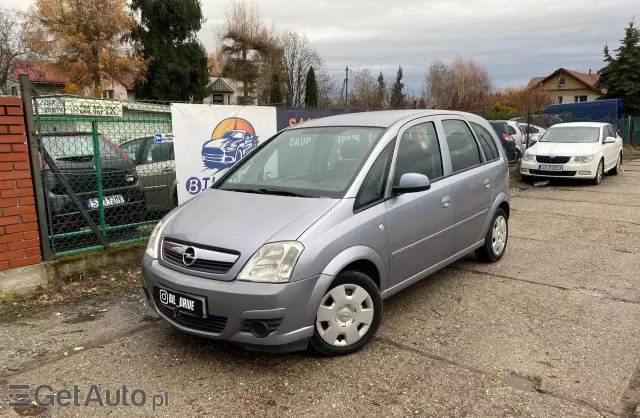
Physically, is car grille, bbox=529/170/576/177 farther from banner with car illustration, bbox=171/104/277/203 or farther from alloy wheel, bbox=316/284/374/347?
alloy wheel, bbox=316/284/374/347

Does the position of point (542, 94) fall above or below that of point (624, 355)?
above

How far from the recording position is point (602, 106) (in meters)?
25.6

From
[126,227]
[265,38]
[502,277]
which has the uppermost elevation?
[265,38]

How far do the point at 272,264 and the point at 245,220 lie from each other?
0.45m

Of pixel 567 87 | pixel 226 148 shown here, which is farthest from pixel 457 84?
pixel 226 148

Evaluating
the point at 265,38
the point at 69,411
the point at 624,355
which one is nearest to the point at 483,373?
the point at 624,355

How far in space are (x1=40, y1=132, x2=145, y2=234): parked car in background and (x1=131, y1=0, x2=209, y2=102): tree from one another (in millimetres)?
24146

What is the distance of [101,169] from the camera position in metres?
5.25

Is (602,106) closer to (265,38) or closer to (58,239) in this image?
(265,38)

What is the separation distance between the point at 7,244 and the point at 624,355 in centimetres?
523

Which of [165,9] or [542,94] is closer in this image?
[165,9]

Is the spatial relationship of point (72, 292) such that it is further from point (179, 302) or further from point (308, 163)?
point (308, 163)

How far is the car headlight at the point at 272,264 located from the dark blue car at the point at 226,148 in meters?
3.48

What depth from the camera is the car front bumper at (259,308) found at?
291 cm
